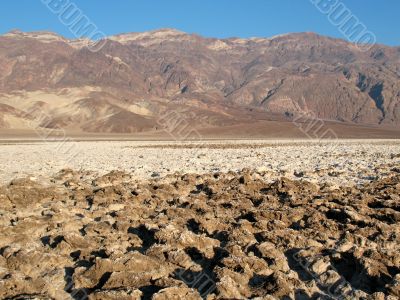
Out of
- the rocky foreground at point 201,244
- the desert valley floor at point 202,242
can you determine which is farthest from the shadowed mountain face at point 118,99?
the rocky foreground at point 201,244

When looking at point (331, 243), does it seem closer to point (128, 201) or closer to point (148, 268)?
point (148, 268)

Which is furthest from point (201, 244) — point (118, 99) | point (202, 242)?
point (118, 99)

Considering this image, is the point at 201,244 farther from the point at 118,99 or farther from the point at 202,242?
the point at 118,99

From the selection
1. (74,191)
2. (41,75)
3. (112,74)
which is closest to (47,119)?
(41,75)

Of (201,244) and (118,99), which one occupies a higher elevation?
(118,99)

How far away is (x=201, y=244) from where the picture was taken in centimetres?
591

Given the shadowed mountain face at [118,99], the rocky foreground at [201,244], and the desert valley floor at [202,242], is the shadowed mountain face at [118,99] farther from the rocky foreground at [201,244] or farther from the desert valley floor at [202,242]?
the rocky foreground at [201,244]

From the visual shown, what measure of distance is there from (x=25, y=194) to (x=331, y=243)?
626 cm

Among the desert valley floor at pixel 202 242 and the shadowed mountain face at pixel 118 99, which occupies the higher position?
the shadowed mountain face at pixel 118 99

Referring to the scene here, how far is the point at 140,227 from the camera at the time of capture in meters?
6.99

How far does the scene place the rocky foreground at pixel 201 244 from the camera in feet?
15.2

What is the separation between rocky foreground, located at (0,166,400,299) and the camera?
15.2 feet

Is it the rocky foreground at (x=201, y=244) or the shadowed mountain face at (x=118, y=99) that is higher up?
the shadowed mountain face at (x=118, y=99)

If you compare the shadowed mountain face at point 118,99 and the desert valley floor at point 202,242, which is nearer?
the desert valley floor at point 202,242
